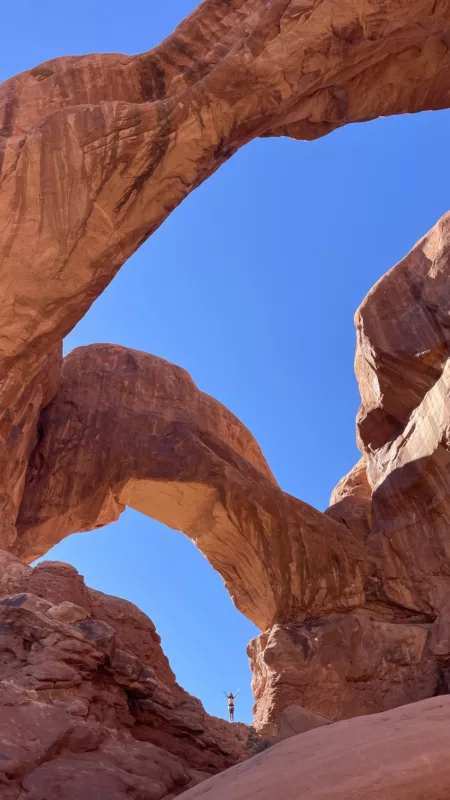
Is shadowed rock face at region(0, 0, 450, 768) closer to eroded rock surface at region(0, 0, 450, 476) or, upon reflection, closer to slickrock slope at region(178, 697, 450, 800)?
eroded rock surface at region(0, 0, 450, 476)

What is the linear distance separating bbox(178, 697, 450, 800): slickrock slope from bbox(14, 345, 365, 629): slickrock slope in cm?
1135

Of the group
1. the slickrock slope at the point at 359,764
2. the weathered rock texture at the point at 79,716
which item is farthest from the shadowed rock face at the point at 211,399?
the slickrock slope at the point at 359,764

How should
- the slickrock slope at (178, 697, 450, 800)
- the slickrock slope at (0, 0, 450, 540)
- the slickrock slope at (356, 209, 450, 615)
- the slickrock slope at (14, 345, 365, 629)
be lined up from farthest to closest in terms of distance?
1. the slickrock slope at (14, 345, 365, 629)
2. the slickrock slope at (356, 209, 450, 615)
3. the slickrock slope at (0, 0, 450, 540)
4. the slickrock slope at (178, 697, 450, 800)

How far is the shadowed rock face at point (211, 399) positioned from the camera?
36.0 feet

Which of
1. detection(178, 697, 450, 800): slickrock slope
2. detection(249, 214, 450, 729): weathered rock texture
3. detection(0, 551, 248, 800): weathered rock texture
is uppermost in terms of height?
detection(249, 214, 450, 729): weathered rock texture

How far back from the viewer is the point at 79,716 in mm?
6535

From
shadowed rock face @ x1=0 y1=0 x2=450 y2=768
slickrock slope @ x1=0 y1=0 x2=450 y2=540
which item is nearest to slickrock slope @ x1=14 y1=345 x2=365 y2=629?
shadowed rock face @ x1=0 y1=0 x2=450 y2=768

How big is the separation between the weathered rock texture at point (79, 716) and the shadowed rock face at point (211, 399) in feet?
0.48

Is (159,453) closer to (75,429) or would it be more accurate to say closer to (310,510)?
(75,429)

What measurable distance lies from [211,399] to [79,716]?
13.3m

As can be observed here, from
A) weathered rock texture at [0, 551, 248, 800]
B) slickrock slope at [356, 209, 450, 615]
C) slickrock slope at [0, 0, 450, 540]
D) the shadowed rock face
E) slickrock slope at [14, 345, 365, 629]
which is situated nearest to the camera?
weathered rock texture at [0, 551, 248, 800]

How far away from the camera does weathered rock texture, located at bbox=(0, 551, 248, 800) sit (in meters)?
5.57

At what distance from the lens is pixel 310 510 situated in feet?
56.1

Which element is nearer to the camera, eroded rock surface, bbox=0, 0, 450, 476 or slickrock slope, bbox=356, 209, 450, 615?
eroded rock surface, bbox=0, 0, 450, 476
